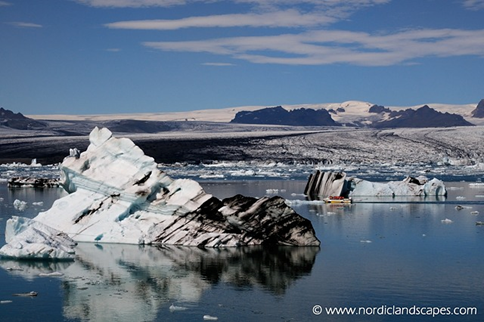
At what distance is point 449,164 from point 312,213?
123 feet

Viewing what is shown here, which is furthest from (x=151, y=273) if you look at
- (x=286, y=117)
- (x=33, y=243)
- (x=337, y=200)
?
(x=286, y=117)

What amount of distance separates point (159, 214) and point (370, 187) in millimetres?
15151

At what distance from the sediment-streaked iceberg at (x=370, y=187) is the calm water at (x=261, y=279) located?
10.3m

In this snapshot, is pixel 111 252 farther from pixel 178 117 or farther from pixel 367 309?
pixel 178 117

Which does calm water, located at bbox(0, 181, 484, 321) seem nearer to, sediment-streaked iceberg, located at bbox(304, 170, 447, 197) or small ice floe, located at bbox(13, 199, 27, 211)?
small ice floe, located at bbox(13, 199, 27, 211)

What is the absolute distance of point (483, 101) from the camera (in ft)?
607

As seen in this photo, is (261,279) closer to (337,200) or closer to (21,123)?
(337,200)

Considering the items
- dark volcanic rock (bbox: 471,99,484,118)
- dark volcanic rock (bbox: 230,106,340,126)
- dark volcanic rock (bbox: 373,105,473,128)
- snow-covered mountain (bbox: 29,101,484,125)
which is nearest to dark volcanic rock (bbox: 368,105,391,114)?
snow-covered mountain (bbox: 29,101,484,125)

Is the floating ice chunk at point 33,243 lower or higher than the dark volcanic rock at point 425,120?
lower

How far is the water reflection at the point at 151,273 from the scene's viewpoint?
1096 cm

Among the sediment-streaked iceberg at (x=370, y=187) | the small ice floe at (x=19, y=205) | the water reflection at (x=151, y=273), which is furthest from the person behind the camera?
the sediment-streaked iceberg at (x=370, y=187)

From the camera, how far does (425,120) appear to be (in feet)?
516

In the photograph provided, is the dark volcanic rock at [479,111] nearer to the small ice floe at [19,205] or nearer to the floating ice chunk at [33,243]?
the small ice floe at [19,205]

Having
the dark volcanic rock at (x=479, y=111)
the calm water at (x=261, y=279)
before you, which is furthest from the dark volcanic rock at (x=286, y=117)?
the calm water at (x=261, y=279)
